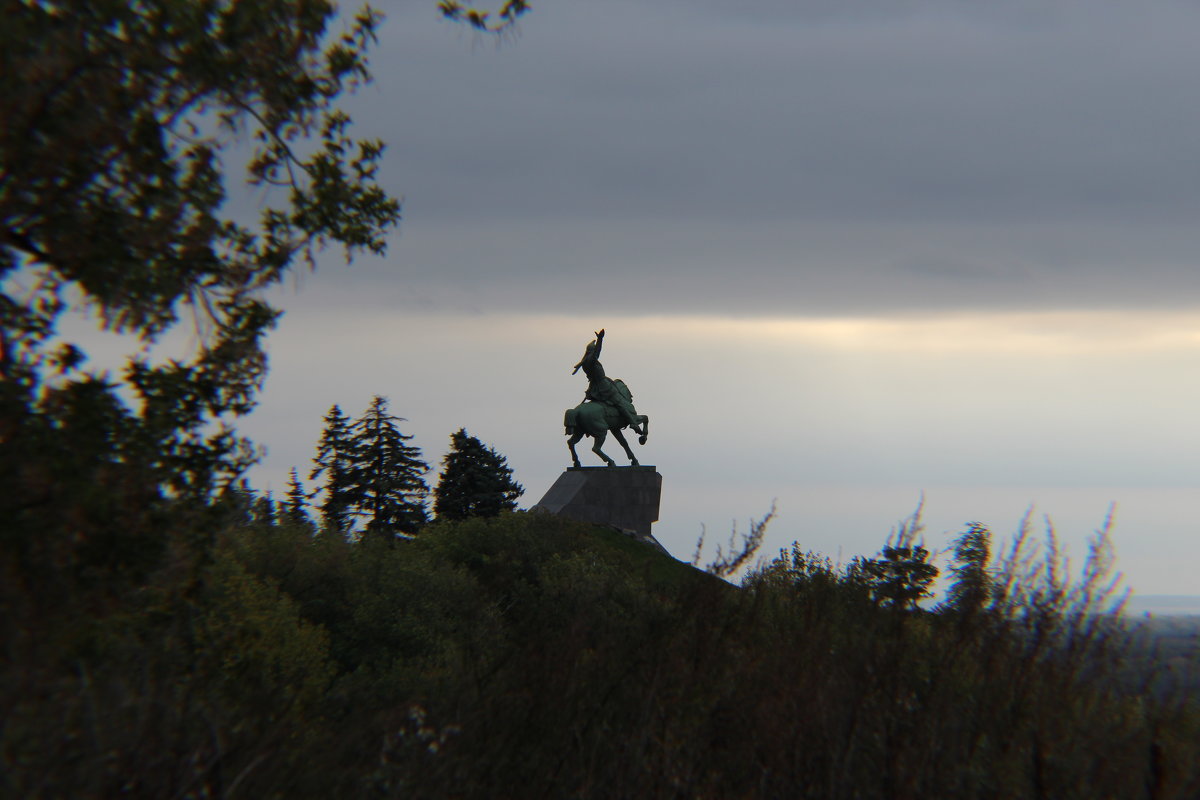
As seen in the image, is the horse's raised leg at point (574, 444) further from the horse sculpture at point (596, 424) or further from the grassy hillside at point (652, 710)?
the grassy hillside at point (652, 710)

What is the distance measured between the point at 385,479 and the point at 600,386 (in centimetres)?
Result: 1362

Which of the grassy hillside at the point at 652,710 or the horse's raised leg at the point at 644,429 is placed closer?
the grassy hillside at the point at 652,710

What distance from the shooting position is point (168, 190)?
10.1m

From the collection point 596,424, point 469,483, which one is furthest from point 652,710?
point 469,483

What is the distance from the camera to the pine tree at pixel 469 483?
184 feet

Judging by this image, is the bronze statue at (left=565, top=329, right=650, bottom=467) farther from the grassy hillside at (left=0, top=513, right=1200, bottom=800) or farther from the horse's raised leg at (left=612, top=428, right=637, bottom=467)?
the grassy hillside at (left=0, top=513, right=1200, bottom=800)

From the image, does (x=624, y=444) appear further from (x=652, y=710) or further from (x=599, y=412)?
(x=652, y=710)

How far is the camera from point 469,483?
5684 cm

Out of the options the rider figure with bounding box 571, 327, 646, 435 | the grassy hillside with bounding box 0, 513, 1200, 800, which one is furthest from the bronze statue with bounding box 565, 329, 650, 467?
the grassy hillside with bounding box 0, 513, 1200, 800

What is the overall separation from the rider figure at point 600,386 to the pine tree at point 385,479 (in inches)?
495

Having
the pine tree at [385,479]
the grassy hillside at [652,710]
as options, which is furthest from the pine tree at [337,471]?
the grassy hillside at [652,710]

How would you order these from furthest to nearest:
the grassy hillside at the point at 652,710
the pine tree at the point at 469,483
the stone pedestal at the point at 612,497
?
the pine tree at the point at 469,483 < the stone pedestal at the point at 612,497 < the grassy hillside at the point at 652,710

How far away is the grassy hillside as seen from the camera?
6.39 metres

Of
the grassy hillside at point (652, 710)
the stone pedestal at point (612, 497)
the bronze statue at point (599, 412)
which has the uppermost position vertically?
the bronze statue at point (599, 412)
